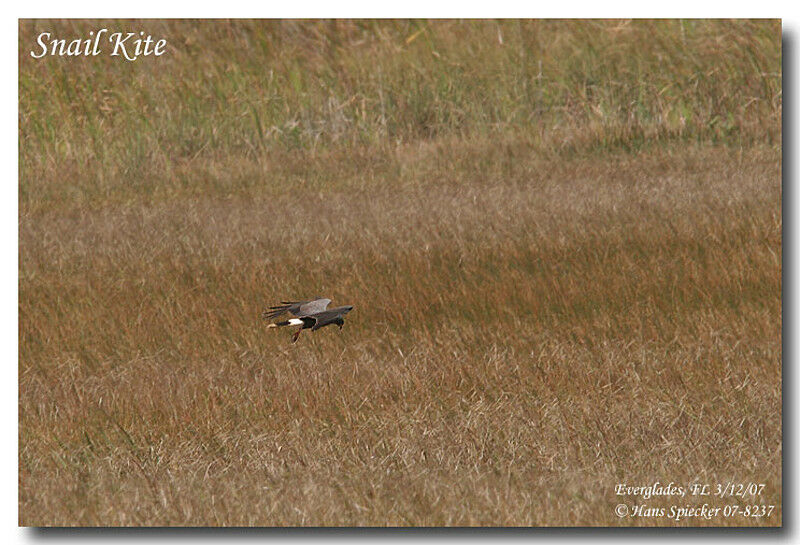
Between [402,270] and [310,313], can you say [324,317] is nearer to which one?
[310,313]

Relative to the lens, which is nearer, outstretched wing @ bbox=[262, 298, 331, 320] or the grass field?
the grass field

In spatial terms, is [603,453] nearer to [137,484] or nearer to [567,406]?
[567,406]

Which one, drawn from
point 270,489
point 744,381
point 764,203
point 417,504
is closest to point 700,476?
point 744,381

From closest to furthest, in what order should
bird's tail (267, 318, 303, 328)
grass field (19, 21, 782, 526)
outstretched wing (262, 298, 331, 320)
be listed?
grass field (19, 21, 782, 526) → bird's tail (267, 318, 303, 328) → outstretched wing (262, 298, 331, 320)

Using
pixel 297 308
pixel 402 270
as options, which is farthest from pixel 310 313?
pixel 402 270

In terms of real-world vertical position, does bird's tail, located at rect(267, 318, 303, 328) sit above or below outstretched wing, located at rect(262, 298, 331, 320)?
below

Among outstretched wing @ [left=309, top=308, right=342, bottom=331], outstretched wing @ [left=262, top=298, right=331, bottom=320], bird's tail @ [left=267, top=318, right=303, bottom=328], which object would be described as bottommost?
outstretched wing @ [left=309, top=308, right=342, bottom=331]
